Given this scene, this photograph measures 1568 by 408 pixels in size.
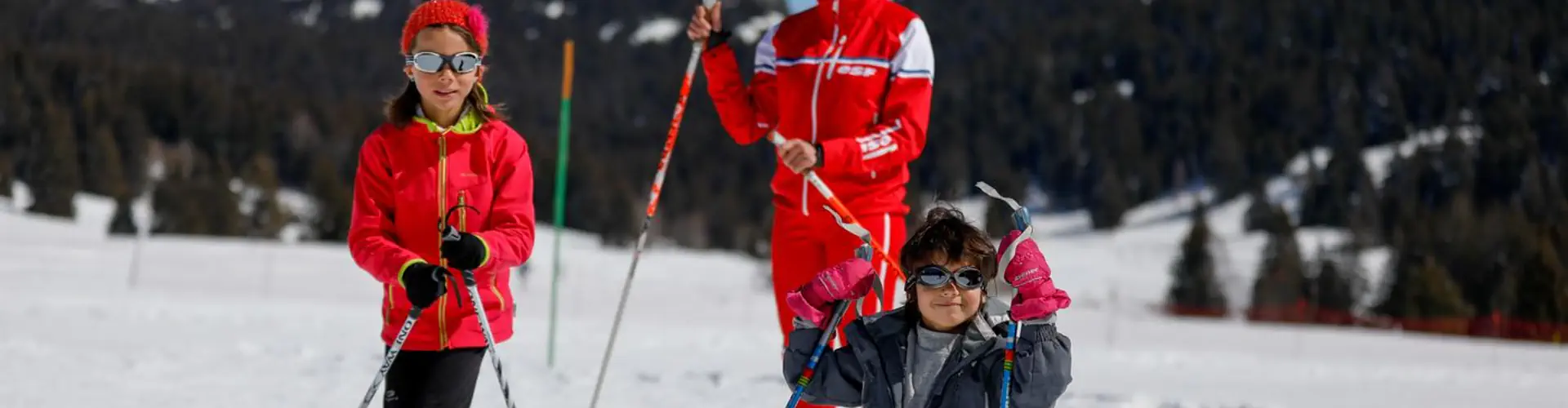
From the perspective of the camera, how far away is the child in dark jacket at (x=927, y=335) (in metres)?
3.01

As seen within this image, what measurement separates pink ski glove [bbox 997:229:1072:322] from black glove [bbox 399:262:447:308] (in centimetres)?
114

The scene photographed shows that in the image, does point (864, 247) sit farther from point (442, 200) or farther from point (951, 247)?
point (442, 200)

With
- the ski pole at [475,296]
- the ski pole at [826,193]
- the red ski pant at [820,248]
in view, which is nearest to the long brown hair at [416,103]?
the ski pole at [475,296]

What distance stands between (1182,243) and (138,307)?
58.5 meters

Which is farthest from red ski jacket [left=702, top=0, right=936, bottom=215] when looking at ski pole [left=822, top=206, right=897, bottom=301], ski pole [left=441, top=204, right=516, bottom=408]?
ski pole [left=441, top=204, right=516, bottom=408]

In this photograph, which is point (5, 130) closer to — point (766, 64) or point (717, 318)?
point (717, 318)

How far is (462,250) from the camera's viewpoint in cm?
299

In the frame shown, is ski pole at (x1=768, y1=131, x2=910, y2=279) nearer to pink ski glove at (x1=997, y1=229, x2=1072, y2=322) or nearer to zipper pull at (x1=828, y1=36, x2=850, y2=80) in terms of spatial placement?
zipper pull at (x1=828, y1=36, x2=850, y2=80)

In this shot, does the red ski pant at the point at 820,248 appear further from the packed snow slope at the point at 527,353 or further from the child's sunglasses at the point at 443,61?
the packed snow slope at the point at 527,353

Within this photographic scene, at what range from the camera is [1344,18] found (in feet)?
464

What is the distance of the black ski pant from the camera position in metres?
3.28

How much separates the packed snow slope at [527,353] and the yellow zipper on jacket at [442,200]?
345 centimetres

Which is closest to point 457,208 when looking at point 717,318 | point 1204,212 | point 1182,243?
point 717,318

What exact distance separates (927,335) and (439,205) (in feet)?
3.67
